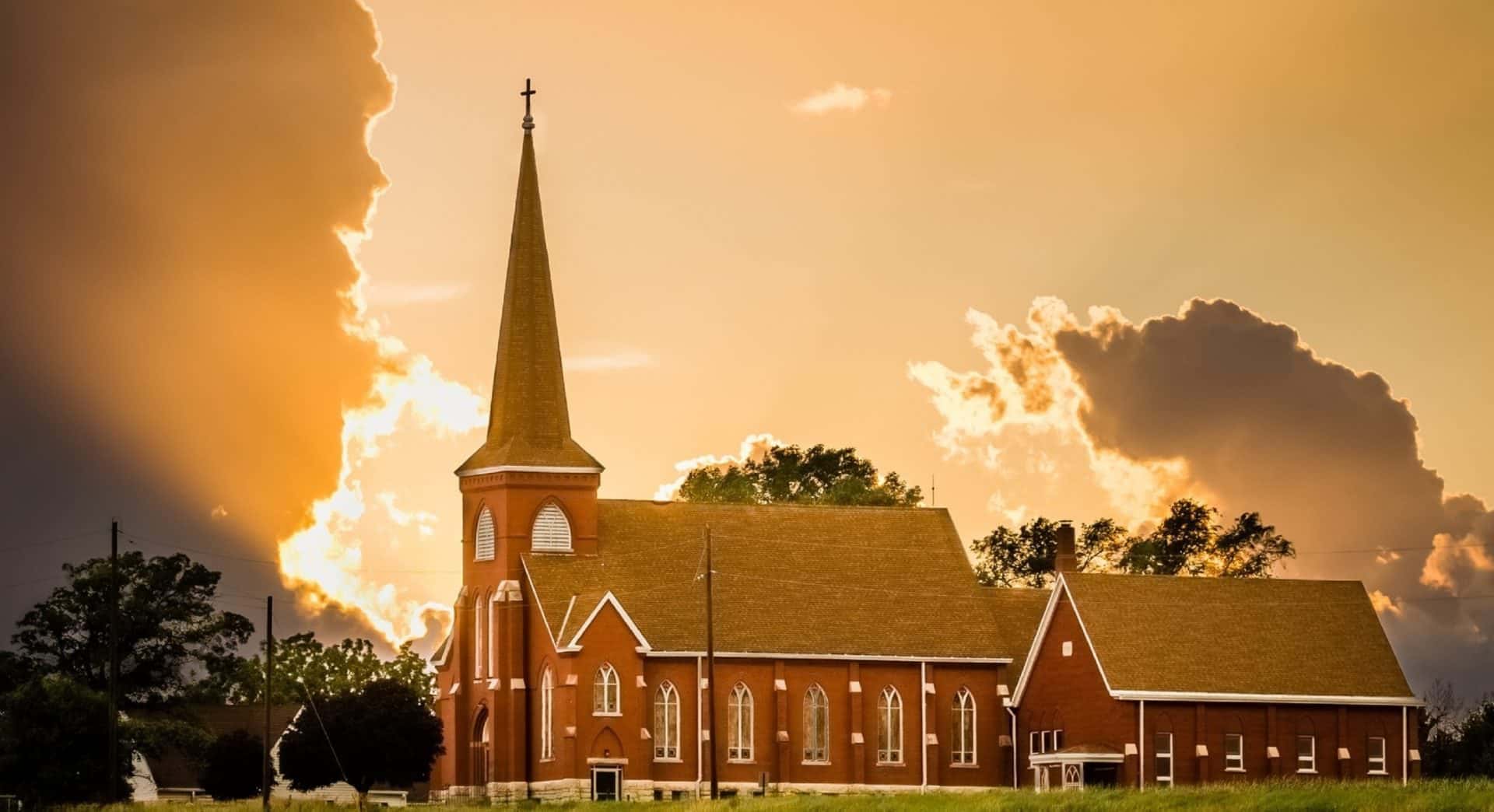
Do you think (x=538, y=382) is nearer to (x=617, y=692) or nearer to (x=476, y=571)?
(x=476, y=571)

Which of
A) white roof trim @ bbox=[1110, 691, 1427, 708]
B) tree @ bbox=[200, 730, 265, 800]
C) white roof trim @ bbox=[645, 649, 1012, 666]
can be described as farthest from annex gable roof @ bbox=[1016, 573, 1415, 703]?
tree @ bbox=[200, 730, 265, 800]

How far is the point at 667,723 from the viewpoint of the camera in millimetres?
96625

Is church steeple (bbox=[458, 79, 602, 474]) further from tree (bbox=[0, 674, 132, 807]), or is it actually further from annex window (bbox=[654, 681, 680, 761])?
tree (bbox=[0, 674, 132, 807])

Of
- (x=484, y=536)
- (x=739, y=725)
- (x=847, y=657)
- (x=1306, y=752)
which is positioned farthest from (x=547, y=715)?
(x=1306, y=752)

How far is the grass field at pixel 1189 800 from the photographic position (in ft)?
219

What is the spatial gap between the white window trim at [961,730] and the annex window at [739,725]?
7.74 m

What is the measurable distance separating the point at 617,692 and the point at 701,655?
12.0ft

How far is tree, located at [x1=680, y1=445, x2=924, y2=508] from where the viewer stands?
127562 mm

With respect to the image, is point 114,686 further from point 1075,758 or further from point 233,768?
point 1075,758

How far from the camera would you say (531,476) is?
101m

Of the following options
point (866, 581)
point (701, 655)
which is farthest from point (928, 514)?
point (701, 655)

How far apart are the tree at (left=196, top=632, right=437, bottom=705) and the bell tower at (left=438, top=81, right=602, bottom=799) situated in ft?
102

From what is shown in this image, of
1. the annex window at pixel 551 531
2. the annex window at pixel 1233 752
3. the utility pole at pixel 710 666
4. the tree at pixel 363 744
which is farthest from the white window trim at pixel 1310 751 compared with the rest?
the tree at pixel 363 744

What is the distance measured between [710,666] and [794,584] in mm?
13089
